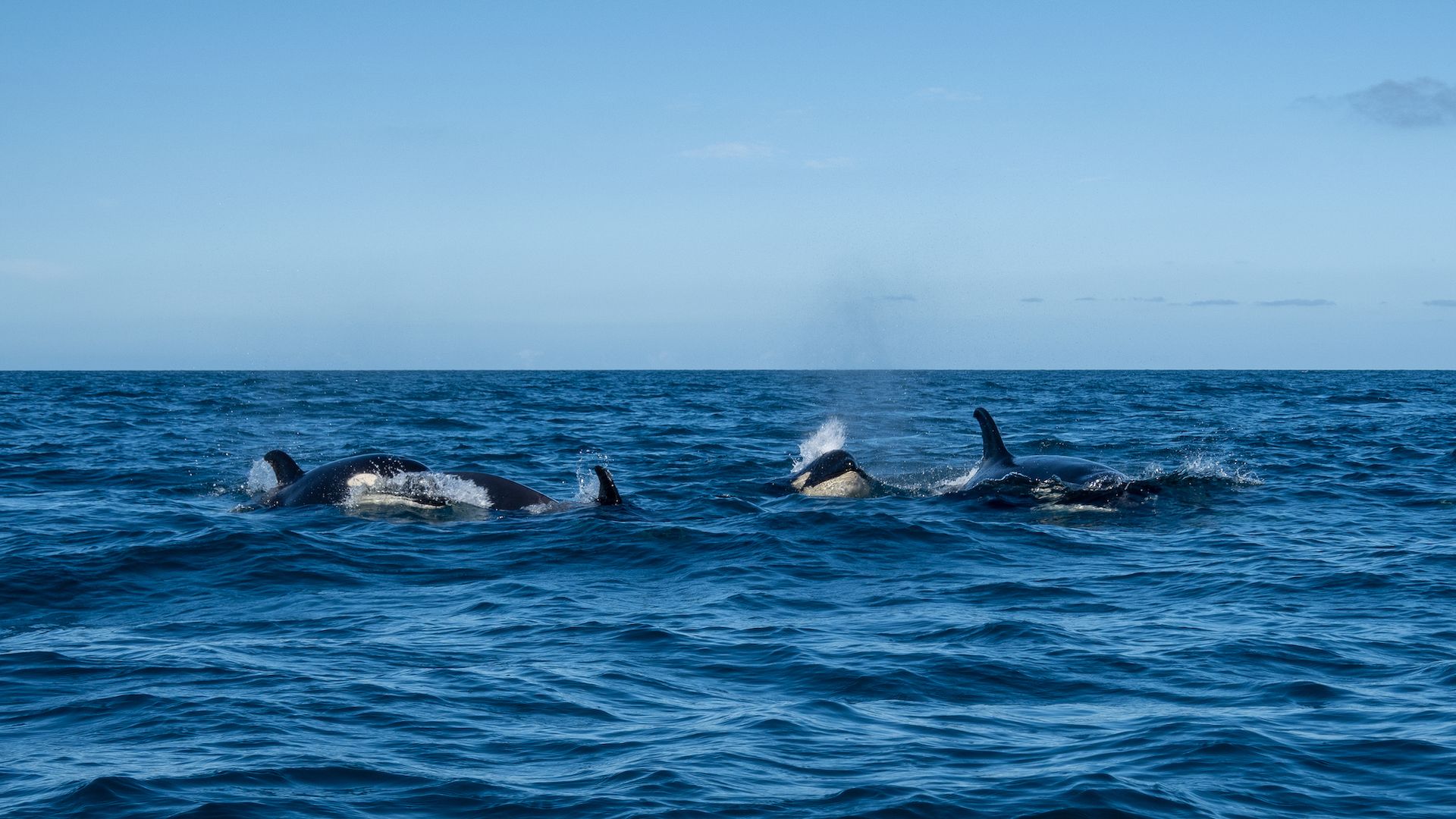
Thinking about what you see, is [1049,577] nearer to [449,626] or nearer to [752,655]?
[752,655]

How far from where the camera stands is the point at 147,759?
26.4 ft

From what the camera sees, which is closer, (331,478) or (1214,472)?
(331,478)

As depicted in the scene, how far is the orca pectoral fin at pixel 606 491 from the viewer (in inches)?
715

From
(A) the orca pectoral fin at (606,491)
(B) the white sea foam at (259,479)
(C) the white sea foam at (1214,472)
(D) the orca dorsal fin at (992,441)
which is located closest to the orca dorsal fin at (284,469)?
(B) the white sea foam at (259,479)

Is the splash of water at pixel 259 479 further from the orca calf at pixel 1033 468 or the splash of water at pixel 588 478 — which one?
the orca calf at pixel 1033 468

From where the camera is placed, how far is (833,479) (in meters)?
21.6

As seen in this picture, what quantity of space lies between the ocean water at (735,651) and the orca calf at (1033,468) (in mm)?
646

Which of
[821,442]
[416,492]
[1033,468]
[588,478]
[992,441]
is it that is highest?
[992,441]

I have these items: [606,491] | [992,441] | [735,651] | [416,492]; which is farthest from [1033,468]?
[735,651]

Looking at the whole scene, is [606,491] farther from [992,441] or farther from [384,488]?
[992,441]

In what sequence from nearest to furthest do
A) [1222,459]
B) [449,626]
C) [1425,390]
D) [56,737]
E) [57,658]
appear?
[56,737]
[57,658]
[449,626]
[1222,459]
[1425,390]

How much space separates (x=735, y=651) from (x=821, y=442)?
2127 centimetres

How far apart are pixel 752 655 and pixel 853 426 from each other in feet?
99.0

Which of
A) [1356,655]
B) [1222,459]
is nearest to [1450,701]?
[1356,655]
